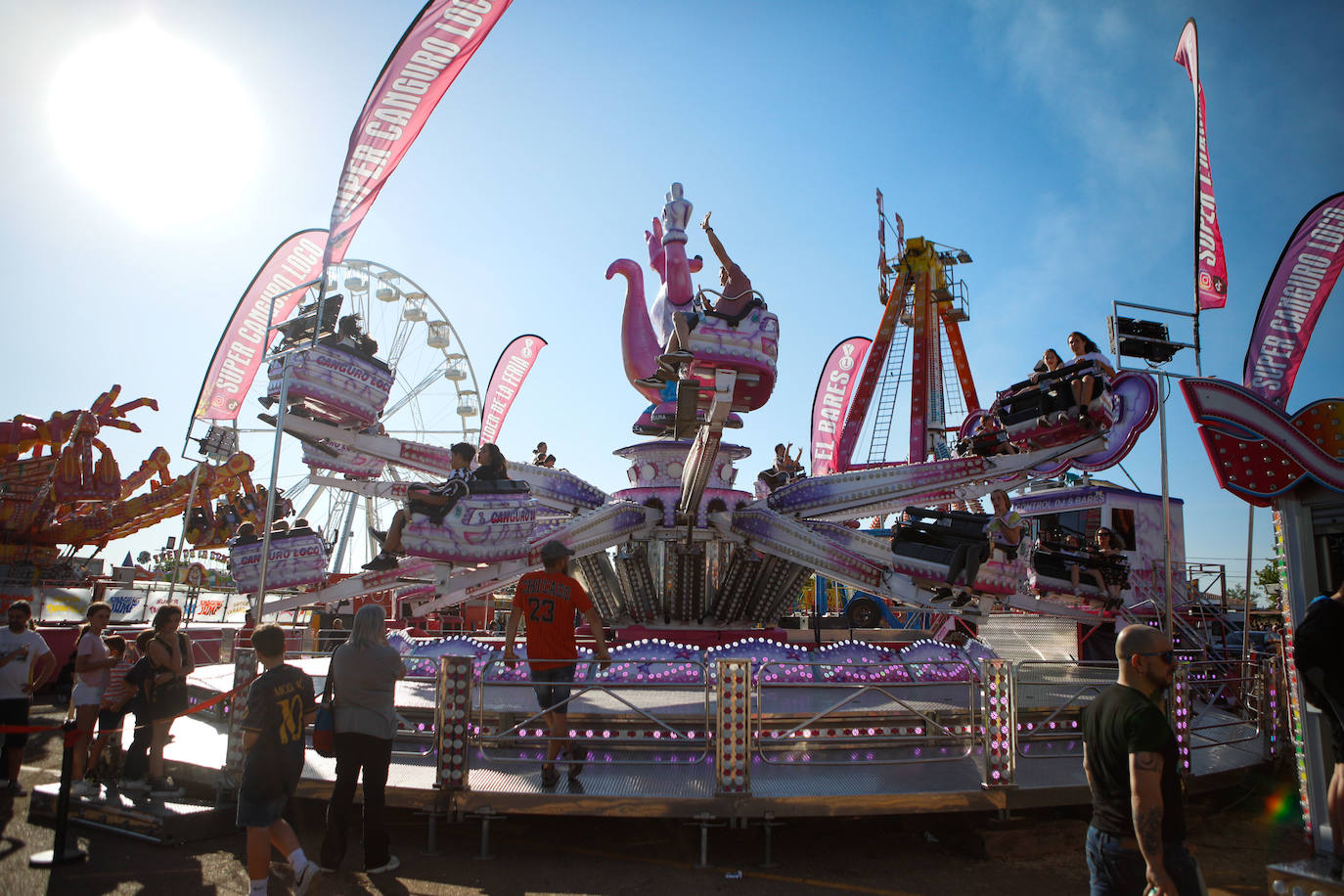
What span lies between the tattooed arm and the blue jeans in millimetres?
77

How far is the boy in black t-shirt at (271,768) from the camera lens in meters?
4.15

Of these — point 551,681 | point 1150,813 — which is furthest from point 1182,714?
point 551,681

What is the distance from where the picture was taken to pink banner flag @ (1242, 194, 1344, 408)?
9094mm

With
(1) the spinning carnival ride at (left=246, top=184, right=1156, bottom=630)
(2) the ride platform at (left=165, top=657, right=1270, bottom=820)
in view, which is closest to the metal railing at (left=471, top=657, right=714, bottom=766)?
(2) the ride platform at (left=165, top=657, right=1270, bottom=820)

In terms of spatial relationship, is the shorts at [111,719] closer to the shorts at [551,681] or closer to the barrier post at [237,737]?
the barrier post at [237,737]

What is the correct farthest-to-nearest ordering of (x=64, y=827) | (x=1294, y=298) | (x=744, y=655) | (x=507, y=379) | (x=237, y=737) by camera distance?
(x=507, y=379) < (x=1294, y=298) < (x=744, y=655) < (x=237, y=737) < (x=64, y=827)

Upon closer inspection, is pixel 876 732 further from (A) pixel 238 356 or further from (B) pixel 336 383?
(A) pixel 238 356

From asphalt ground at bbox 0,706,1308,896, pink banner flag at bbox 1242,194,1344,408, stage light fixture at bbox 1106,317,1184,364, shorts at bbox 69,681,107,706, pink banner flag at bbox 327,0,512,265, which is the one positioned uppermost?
pink banner flag at bbox 327,0,512,265

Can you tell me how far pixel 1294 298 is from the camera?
9.26m

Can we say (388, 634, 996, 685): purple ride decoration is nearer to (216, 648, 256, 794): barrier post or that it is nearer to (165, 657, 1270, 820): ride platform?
(165, 657, 1270, 820): ride platform

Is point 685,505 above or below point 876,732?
above

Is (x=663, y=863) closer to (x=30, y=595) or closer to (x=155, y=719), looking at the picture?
(x=155, y=719)

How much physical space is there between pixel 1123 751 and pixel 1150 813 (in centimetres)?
23

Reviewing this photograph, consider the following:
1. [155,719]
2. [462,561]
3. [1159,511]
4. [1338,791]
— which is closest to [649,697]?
[462,561]
